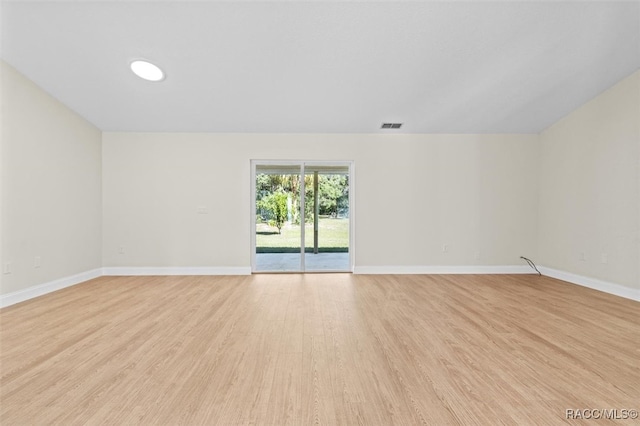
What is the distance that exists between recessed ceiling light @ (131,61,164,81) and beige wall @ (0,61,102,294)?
1.47 meters

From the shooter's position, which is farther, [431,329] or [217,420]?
[431,329]

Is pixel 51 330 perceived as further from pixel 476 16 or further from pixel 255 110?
pixel 476 16

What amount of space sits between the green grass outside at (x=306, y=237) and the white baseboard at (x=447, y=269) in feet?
1.98

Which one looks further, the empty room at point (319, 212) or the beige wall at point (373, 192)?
the beige wall at point (373, 192)

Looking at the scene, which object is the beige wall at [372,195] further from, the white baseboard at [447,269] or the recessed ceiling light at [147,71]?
the recessed ceiling light at [147,71]

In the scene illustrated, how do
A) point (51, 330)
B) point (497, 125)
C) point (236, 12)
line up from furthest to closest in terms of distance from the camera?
1. point (497, 125)
2. point (236, 12)
3. point (51, 330)

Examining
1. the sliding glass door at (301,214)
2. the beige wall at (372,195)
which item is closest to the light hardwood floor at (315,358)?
the beige wall at (372,195)

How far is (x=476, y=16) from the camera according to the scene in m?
3.11

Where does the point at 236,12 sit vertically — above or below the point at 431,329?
above

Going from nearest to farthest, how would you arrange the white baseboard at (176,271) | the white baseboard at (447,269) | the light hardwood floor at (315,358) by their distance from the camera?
the light hardwood floor at (315,358) < the white baseboard at (176,271) < the white baseboard at (447,269)

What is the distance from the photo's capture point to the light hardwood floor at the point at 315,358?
1.70m

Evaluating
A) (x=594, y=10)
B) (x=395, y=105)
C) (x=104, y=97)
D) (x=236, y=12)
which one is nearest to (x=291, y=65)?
(x=236, y=12)

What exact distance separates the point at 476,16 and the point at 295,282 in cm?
409

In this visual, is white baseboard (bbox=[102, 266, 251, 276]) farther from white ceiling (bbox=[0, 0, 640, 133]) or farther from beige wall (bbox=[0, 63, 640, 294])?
white ceiling (bbox=[0, 0, 640, 133])
